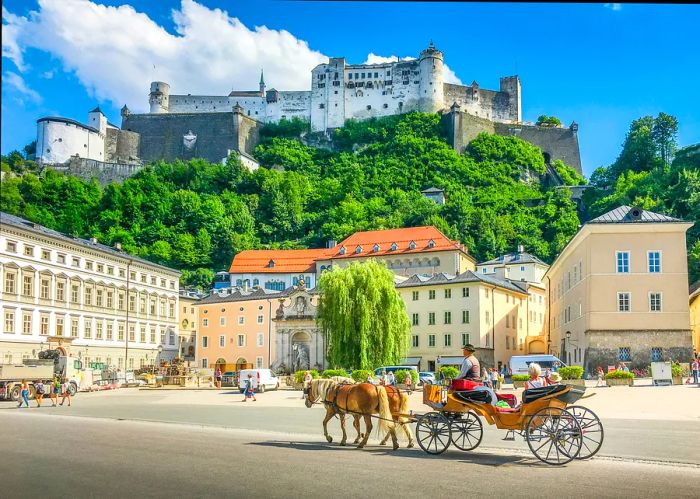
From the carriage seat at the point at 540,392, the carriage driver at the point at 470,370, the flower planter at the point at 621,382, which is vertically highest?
the carriage driver at the point at 470,370

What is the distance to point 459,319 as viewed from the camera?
56375 mm

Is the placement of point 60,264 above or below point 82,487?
above

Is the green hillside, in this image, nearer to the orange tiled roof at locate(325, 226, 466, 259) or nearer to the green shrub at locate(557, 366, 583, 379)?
the orange tiled roof at locate(325, 226, 466, 259)

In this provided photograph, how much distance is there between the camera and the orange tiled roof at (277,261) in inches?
3361

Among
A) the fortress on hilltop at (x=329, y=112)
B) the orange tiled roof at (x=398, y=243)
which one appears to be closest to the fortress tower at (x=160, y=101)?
the fortress on hilltop at (x=329, y=112)

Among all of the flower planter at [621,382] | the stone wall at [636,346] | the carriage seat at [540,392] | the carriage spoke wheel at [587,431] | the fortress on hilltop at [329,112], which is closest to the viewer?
the carriage spoke wheel at [587,431]

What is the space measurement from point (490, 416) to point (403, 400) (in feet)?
6.36

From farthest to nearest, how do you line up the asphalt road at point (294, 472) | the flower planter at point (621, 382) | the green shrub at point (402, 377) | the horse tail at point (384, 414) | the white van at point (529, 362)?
the white van at point (529, 362), the green shrub at point (402, 377), the flower planter at point (621, 382), the horse tail at point (384, 414), the asphalt road at point (294, 472)

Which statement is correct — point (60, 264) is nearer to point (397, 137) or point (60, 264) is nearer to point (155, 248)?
point (155, 248)

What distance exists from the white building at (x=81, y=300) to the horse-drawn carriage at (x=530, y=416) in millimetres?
30433

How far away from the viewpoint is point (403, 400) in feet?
45.9

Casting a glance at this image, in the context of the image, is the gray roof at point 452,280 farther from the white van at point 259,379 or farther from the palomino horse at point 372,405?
the palomino horse at point 372,405

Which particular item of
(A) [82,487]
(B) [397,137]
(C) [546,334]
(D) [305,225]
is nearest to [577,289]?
(C) [546,334]

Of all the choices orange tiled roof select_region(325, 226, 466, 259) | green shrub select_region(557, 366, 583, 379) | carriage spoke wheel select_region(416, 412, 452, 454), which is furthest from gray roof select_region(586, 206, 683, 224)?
orange tiled roof select_region(325, 226, 466, 259)
